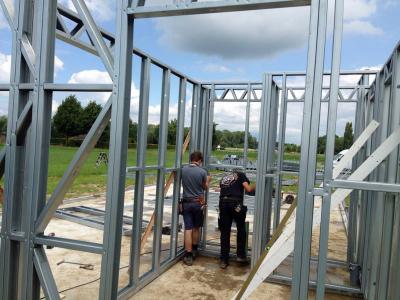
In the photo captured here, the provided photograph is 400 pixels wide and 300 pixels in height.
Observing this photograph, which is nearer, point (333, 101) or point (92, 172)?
point (333, 101)

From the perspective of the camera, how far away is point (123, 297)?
4223 millimetres

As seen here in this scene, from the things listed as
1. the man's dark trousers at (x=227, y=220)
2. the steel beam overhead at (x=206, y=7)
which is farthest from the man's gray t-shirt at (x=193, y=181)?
the steel beam overhead at (x=206, y=7)

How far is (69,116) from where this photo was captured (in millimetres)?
37438

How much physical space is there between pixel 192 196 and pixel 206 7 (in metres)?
3.70

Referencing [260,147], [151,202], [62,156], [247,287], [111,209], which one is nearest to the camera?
[111,209]

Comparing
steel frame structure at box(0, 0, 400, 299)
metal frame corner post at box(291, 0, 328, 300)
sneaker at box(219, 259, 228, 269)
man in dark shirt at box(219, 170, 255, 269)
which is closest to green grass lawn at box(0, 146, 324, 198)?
man in dark shirt at box(219, 170, 255, 269)

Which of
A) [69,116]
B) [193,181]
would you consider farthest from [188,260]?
[69,116]

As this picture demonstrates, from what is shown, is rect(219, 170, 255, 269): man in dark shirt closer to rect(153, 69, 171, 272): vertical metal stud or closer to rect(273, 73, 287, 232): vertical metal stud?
rect(273, 73, 287, 232): vertical metal stud

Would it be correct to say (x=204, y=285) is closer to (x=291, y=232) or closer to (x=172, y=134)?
(x=291, y=232)

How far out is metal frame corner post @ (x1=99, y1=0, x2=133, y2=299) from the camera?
2.39 meters

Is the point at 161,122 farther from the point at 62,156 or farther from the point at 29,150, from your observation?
the point at 62,156

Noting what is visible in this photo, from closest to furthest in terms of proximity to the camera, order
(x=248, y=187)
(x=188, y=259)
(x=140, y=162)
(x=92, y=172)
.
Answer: (x=140, y=162) → (x=248, y=187) → (x=188, y=259) → (x=92, y=172)

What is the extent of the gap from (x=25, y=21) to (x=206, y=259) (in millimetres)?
4577

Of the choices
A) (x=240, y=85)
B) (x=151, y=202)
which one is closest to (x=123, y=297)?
(x=240, y=85)
